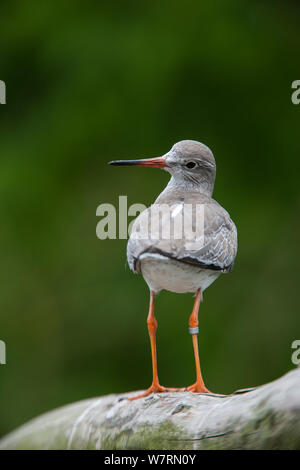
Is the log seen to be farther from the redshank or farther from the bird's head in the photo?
the bird's head

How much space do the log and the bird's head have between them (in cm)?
158

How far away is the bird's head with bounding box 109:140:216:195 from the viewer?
505cm

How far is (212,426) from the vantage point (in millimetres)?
3979

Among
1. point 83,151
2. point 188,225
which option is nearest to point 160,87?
point 83,151

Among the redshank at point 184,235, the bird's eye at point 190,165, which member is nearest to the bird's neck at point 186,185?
the redshank at point 184,235

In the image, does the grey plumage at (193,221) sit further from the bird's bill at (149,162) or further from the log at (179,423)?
the log at (179,423)

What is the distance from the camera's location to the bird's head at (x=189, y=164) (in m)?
5.05

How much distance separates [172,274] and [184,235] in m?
0.27

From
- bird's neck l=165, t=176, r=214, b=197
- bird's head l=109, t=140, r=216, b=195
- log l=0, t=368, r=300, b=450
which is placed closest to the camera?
log l=0, t=368, r=300, b=450

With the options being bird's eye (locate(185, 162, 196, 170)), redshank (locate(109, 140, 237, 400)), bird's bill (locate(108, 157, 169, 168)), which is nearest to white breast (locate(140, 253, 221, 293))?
redshank (locate(109, 140, 237, 400))
